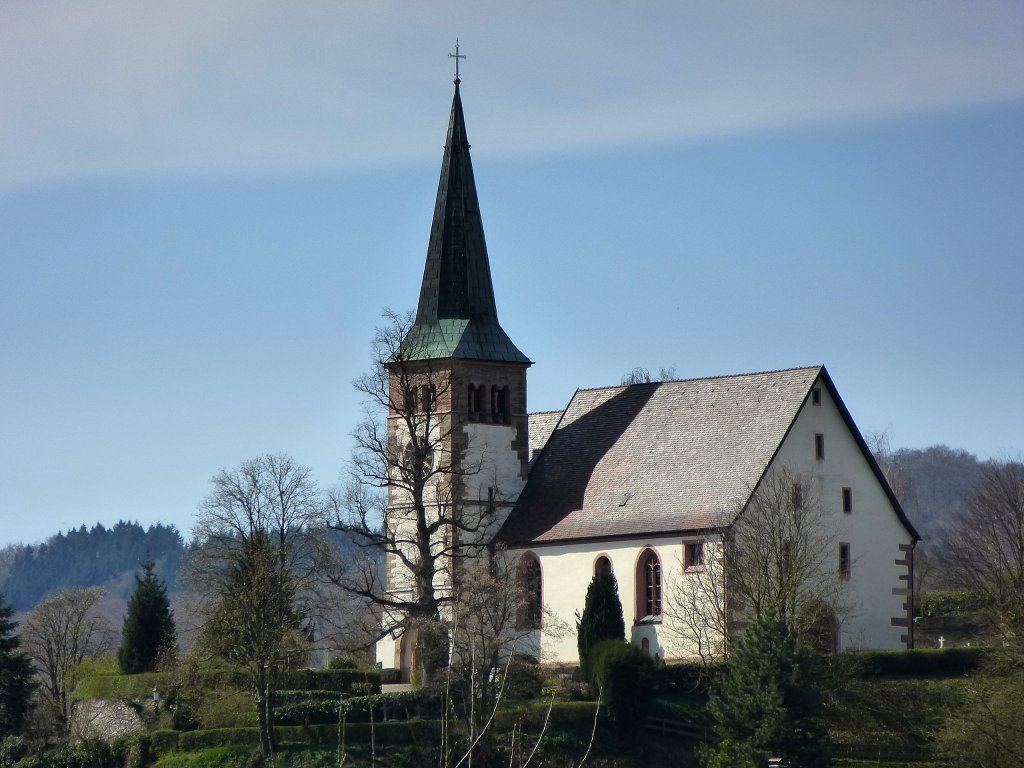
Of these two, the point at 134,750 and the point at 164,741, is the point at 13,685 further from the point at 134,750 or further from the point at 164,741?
the point at 164,741

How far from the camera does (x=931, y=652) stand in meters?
55.4

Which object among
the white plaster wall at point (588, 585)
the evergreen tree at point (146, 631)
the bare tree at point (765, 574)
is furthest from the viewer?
the evergreen tree at point (146, 631)

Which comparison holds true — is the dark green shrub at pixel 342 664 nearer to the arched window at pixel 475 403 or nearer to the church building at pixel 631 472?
the church building at pixel 631 472

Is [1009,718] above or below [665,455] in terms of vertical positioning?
below

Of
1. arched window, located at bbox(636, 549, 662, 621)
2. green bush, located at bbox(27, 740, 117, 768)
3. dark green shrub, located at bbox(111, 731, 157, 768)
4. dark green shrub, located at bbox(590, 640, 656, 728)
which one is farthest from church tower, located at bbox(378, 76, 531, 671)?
green bush, located at bbox(27, 740, 117, 768)

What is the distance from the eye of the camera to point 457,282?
65688 mm

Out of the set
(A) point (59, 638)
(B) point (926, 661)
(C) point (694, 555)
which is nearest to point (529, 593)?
(C) point (694, 555)

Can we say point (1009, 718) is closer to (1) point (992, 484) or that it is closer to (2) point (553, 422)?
(2) point (553, 422)

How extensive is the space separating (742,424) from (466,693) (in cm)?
1319

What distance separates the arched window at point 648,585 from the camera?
59.0m

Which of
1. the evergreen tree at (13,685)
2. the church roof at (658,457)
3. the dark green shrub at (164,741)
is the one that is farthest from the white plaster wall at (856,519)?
the evergreen tree at (13,685)

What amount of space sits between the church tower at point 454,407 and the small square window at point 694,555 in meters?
7.42

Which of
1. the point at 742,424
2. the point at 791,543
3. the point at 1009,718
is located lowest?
the point at 1009,718

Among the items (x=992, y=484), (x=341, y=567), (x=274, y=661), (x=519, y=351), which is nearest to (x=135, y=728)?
(x=274, y=661)
